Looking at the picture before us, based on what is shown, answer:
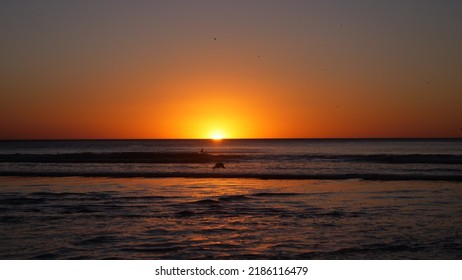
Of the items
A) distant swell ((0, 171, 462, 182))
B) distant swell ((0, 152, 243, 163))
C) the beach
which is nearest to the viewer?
the beach

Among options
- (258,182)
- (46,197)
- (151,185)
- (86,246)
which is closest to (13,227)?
(86,246)

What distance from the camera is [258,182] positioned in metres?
25.8

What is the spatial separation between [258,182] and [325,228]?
13364mm

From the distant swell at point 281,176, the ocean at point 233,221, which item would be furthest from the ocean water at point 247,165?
the ocean at point 233,221

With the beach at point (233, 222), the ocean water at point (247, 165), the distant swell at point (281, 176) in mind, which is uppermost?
the ocean water at point (247, 165)

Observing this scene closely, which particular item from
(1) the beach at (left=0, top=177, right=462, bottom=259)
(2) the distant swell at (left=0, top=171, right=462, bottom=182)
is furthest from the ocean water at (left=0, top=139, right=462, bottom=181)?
(1) the beach at (left=0, top=177, right=462, bottom=259)

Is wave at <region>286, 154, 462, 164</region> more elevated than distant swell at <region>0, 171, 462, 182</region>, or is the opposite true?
wave at <region>286, 154, 462, 164</region>

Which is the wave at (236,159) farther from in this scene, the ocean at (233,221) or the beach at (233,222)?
the beach at (233,222)

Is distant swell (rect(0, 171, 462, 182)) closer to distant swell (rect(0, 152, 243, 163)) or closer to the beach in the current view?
the beach

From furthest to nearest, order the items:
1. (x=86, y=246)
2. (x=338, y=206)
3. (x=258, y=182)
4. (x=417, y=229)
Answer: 1. (x=258, y=182)
2. (x=338, y=206)
3. (x=417, y=229)
4. (x=86, y=246)

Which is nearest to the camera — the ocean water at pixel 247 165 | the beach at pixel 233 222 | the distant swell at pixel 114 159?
the beach at pixel 233 222

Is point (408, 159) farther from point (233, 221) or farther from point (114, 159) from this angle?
point (233, 221)

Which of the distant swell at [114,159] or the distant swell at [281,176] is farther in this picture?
the distant swell at [114,159]
